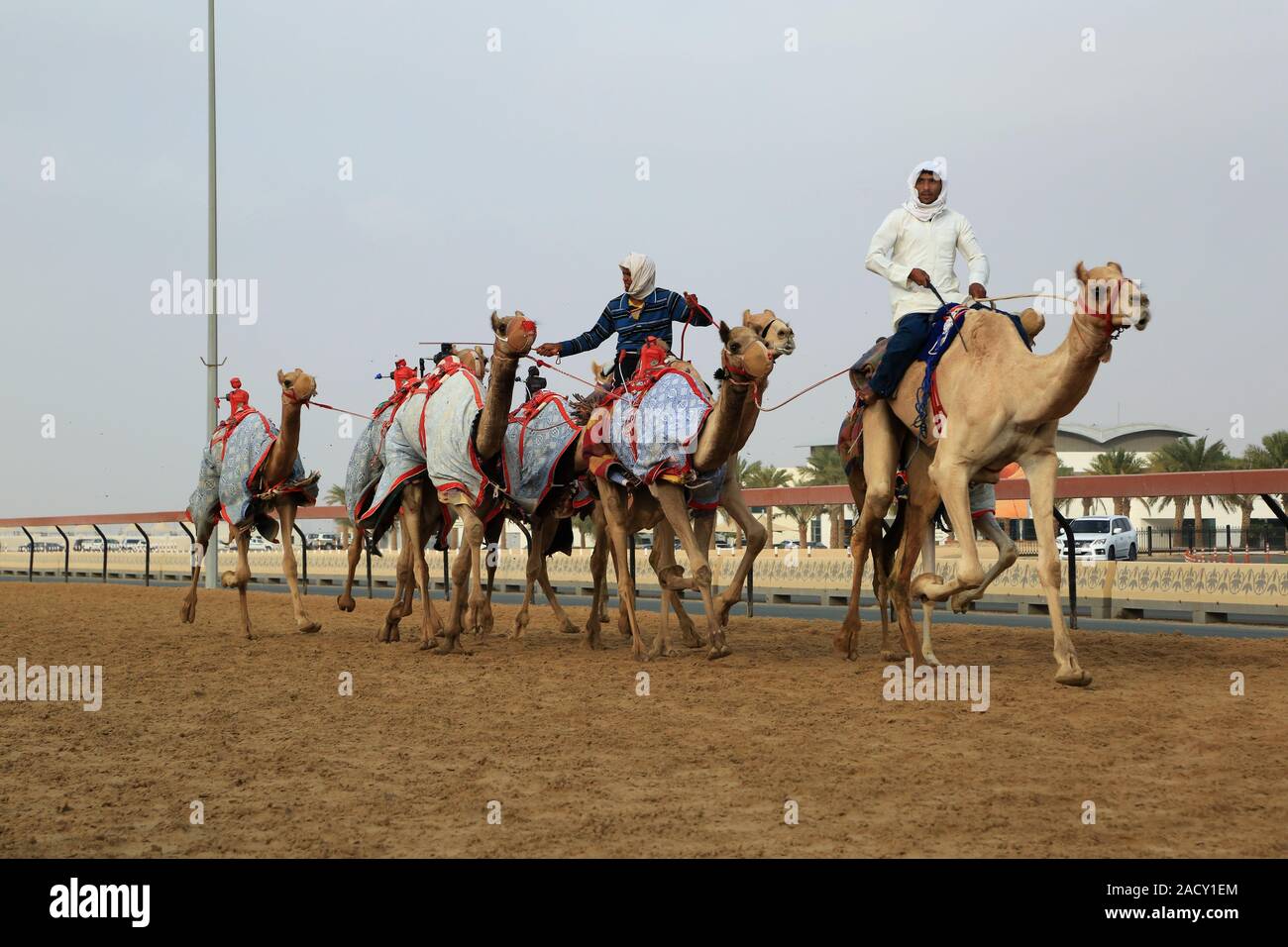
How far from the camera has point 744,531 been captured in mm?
12555

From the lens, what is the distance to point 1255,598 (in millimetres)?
17531

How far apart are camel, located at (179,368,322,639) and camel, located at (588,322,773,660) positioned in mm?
4239

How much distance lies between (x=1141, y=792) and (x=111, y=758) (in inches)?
220

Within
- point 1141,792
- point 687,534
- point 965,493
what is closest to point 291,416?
point 687,534

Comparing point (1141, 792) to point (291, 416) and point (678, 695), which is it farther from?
point (291, 416)

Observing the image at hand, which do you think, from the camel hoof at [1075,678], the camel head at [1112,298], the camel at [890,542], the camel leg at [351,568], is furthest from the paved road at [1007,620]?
the camel head at [1112,298]

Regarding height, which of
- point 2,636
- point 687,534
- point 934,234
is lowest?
point 2,636

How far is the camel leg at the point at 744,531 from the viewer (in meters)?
12.4

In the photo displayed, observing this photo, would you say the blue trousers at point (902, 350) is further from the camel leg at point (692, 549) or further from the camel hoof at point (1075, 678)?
the camel hoof at point (1075, 678)

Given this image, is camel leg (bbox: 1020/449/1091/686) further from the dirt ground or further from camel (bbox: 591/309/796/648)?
camel (bbox: 591/309/796/648)

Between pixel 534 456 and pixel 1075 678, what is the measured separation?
19.9 feet

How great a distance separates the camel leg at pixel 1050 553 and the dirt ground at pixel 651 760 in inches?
8.5

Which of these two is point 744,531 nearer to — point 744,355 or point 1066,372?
point 744,355

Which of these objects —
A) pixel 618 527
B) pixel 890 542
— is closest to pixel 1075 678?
pixel 890 542
